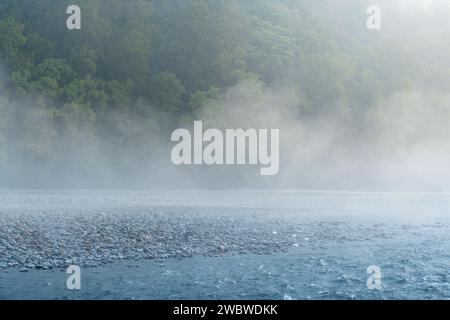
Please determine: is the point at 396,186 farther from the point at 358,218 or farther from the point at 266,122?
the point at 358,218

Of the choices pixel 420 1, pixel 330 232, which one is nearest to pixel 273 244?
pixel 330 232

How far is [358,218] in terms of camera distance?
1817cm

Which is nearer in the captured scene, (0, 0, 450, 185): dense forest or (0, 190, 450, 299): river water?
(0, 190, 450, 299): river water

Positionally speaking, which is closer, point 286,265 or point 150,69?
point 286,265

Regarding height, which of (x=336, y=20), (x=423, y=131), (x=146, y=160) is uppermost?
(x=336, y=20)

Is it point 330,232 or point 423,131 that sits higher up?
point 423,131

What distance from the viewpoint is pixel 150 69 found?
29734 mm

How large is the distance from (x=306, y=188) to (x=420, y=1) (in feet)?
55.9

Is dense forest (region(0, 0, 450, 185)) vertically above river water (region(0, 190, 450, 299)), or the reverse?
dense forest (region(0, 0, 450, 185))

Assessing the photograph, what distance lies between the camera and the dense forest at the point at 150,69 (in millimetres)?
26062

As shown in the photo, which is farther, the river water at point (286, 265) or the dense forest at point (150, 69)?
the dense forest at point (150, 69)

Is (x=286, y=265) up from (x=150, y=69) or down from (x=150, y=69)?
down

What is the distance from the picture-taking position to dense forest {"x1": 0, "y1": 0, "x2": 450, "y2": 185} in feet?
85.5

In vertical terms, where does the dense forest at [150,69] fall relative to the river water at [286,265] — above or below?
above
